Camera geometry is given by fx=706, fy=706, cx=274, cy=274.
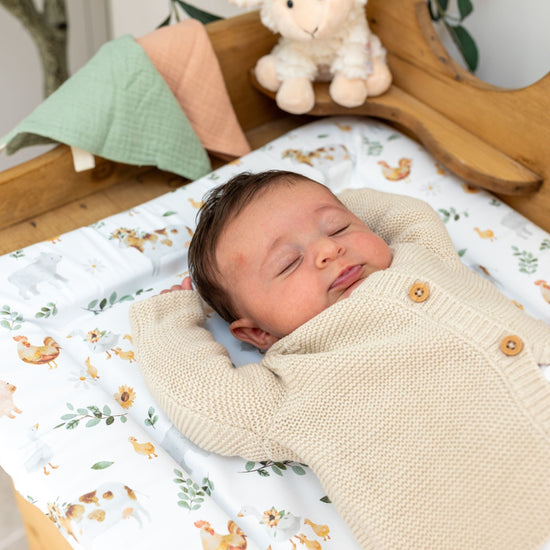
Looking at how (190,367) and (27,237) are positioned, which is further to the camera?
(27,237)

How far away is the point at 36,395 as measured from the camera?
103 centimetres

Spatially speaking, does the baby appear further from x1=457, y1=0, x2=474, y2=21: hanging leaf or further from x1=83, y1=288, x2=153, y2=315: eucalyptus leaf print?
x1=457, y1=0, x2=474, y2=21: hanging leaf

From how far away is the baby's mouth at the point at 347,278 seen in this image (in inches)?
40.6

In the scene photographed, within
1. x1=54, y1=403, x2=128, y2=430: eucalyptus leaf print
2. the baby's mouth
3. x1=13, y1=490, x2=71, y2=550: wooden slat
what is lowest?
x1=13, y1=490, x2=71, y2=550: wooden slat

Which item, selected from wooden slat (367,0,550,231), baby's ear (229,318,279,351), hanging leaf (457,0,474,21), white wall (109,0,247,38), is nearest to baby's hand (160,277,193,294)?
baby's ear (229,318,279,351)

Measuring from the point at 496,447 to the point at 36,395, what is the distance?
640 mm

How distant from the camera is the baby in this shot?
2.86ft

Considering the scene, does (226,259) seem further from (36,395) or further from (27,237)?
(27,237)

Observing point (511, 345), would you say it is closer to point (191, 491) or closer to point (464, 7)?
point (191, 491)

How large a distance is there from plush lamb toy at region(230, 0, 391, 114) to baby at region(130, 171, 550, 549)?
0.40 metres

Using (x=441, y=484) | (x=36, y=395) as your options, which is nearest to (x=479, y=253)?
(x=441, y=484)

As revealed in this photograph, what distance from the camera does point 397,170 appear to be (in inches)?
57.7

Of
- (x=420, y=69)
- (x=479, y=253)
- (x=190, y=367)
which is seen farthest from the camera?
(x=420, y=69)

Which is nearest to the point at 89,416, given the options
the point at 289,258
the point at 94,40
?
the point at 289,258
